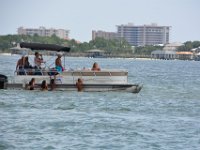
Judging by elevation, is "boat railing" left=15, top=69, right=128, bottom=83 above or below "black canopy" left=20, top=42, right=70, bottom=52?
below

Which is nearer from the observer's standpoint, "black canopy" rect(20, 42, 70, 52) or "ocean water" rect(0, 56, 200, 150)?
"ocean water" rect(0, 56, 200, 150)

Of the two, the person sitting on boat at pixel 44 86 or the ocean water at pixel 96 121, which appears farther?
the person sitting on boat at pixel 44 86

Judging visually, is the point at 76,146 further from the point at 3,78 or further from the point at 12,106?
the point at 3,78

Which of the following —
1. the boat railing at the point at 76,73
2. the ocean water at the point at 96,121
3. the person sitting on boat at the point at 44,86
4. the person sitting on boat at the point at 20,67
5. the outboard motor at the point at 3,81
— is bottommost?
the ocean water at the point at 96,121

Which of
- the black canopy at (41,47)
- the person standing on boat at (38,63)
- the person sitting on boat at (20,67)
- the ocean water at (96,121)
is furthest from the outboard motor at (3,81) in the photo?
the black canopy at (41,47)

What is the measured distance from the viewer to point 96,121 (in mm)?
31953

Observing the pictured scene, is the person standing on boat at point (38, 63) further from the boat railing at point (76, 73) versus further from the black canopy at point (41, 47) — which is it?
the black canopy at point (41, 47)

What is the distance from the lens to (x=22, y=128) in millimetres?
29266

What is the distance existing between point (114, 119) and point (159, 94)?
17.5 meters

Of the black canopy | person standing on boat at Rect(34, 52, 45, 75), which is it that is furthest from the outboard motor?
the black canopy

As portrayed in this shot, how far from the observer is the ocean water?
87.8 ft

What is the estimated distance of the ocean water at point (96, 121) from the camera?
87.8ft

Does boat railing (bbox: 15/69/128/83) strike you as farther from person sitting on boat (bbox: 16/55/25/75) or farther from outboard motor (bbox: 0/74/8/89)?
outboard motor (bbox: 0/74/8/89)

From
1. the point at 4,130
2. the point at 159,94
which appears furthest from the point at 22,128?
the point at 159,94
